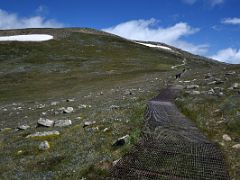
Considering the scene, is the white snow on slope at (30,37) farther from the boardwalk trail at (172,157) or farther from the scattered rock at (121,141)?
the scattered rock at (121,141)

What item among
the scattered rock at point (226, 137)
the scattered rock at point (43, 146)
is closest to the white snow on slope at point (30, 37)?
the scattered rock at point (43, 146)

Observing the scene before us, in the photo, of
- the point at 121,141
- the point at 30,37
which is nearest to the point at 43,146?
the point at 121,141

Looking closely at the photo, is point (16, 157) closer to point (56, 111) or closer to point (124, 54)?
point (56, 111)

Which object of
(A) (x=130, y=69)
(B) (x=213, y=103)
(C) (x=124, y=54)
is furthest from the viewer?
(C) (x=124, y=54)

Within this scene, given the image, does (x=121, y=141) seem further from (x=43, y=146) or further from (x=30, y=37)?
(x=30, y=37)

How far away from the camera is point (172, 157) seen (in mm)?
18656

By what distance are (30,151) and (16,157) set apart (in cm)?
102

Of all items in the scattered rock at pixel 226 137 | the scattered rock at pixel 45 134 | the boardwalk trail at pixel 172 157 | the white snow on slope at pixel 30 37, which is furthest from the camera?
the white snow on slope at pixel 30 37

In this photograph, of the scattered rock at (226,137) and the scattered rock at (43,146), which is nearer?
the scattered rock at (226,137)

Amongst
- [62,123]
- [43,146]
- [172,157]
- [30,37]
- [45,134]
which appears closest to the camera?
[172,157]

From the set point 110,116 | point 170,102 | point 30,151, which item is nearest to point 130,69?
point 170,102

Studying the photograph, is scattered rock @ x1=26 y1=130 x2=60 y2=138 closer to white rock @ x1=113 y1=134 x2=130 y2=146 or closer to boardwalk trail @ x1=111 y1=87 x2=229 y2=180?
white rock @ x1=113 y1=134 x2=130 y2=146

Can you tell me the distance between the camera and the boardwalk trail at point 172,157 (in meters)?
16.7

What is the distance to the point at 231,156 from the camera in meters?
18.7
